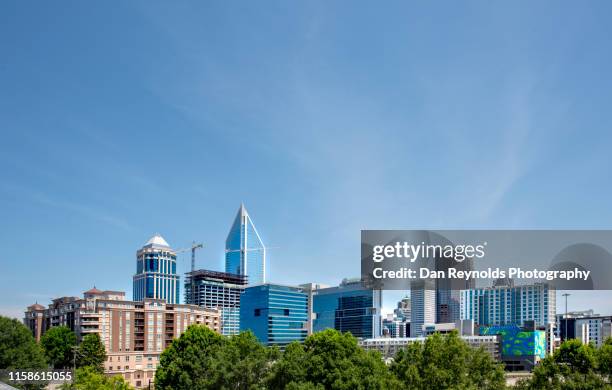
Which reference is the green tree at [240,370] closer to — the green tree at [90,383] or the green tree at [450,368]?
the green tree at [90,383]

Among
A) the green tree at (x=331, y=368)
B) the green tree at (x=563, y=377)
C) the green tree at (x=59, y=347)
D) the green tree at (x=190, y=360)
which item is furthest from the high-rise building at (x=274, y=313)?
the green tree at (x=331, y=368)

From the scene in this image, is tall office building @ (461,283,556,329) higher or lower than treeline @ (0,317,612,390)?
lower

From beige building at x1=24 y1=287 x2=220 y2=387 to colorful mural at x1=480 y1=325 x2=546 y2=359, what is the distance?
65372mm

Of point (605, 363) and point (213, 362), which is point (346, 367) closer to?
point (213, 362)

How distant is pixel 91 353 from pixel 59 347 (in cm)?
498

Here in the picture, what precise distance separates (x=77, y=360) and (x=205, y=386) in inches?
1384

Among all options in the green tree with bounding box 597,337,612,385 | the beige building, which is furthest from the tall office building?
the green tree with bounding box 597,337,612,385

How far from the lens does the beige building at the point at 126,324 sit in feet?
240

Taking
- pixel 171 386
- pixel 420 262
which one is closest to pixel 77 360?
pixel 171 386

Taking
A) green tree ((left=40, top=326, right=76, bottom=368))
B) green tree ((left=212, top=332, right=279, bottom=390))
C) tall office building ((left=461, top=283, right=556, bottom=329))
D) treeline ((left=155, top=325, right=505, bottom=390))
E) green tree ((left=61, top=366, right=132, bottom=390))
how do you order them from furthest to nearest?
tall office building ((left=461, top=283, right=556, bottom=329))
green tree ((left=40, top=326, right=76, bottom=368))
green tree ((left=61, top=366, right=132, bottom=390))
green tree ((left=212, top=332, right=279, bottom=390))
treeline ((left=155, top=325, right=505, bottom=390))

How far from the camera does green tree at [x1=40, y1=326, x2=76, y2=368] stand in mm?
66938

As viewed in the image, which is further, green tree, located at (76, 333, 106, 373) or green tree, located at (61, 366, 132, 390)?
green tree, located at (76, 333, 106, 373)

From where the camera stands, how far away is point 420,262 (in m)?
41.8

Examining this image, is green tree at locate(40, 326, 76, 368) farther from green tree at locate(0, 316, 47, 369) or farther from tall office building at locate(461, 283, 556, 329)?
tall office building at locate(461, 283, 556, 329)
